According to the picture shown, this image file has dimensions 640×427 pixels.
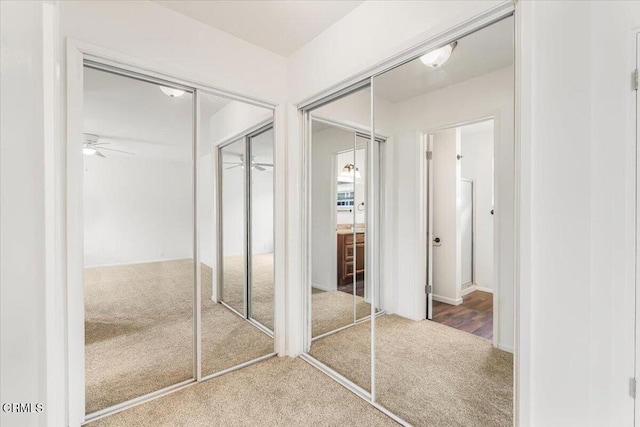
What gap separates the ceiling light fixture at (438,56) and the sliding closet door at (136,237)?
1708 millimetres

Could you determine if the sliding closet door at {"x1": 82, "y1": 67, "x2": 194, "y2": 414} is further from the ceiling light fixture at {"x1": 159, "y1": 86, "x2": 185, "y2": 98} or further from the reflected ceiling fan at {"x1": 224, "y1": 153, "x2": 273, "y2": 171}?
the reflected ceiling fan at {"x1": 224, "y1": 153, "x2": 273, "y2": 171}

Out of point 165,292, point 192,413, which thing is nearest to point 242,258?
point 165,292

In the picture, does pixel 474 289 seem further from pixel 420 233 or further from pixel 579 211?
pixel 579 211

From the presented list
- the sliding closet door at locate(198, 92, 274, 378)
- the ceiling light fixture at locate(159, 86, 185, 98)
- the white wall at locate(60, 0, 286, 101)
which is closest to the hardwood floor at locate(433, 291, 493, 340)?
the sliding closet door at locate(198, 92, 274, 378)

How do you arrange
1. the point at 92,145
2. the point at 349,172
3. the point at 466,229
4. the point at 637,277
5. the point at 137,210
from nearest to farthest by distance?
the point at 637,277 → the point at 466,229 → the point at 92,145 → the point at 137,210 → the point at 349,172

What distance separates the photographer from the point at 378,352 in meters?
2.02

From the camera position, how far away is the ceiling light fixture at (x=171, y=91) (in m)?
2.06

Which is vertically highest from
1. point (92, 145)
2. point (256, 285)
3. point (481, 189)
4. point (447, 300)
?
point (92, 145)

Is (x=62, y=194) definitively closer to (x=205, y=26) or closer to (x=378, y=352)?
(x=205, y=26)

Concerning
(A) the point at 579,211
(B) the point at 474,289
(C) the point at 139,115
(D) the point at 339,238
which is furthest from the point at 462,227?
(C) the point at 139,115

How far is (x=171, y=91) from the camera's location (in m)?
2.08

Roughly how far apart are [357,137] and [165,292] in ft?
6.34

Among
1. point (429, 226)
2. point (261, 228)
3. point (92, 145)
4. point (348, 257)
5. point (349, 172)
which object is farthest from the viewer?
point (261, 228)

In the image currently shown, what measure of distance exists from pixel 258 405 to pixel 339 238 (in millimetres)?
1372
